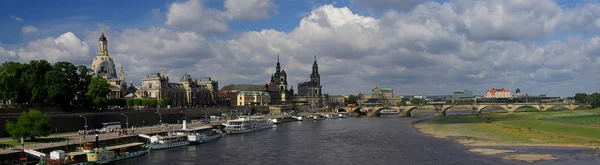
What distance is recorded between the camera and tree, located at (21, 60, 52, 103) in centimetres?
9094

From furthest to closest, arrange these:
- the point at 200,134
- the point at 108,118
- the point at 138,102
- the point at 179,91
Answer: the point at 179,91, the point at 138,102, the point at 108,118, the point at 200,134

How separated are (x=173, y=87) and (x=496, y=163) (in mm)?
121425

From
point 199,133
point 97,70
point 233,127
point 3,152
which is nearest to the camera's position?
point 3,152

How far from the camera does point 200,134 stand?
82812 millimetres

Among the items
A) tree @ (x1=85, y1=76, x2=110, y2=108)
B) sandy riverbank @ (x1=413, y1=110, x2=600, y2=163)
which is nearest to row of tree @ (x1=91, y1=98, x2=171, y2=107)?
tree @ (x1=85, y1=76, x2=110, y2=108)

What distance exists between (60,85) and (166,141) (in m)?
29.3

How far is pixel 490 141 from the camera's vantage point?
77.6 meters

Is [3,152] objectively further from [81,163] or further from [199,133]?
[199,133]

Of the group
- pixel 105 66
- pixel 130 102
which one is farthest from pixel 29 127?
pixel 105 66

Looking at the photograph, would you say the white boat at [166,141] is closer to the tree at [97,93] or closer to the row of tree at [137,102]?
the tree at [97,93]

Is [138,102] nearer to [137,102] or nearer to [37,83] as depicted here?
[137,102]

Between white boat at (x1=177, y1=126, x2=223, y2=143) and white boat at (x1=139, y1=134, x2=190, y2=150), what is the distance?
1193 millimetres

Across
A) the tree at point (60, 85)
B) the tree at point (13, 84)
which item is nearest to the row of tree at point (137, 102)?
the tree at point (60, 85)

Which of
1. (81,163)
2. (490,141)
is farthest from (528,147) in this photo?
(81,163)
